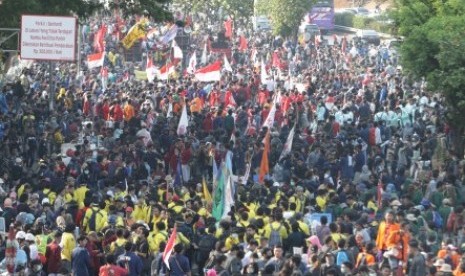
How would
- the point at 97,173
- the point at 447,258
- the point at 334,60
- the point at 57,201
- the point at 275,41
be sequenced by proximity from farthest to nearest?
the point at 275,41 → the point at 334,60 → the point at 97,173 → the point at 57,201 → the point at 447,258

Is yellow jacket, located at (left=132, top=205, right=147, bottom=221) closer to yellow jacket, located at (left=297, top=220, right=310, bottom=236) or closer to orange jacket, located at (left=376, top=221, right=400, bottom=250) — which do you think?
yellow jacket, located at (left=297, top=220, right=310, bottom=236)

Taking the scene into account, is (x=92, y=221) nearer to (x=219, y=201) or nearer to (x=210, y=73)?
(x=219, y=201)

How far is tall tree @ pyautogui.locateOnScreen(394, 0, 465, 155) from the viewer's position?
31.0 metres

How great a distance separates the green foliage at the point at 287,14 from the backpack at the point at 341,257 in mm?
40711

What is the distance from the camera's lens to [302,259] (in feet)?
64.6

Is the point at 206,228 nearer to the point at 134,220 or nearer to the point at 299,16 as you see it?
the point at 134,220

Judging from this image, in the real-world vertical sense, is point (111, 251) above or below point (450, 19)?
below

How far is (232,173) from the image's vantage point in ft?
92.1

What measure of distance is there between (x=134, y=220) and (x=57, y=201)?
Answer: 1.86 metres

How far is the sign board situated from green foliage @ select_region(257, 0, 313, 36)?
28771 mm

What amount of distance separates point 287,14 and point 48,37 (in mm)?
29597

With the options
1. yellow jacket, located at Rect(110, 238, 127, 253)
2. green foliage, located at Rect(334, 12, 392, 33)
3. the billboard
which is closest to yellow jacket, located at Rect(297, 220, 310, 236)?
yellow jacket, located at Rect(110, 238, 127, 253)

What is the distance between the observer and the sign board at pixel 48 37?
31266 millimetres

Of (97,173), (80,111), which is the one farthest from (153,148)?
(80,111)
